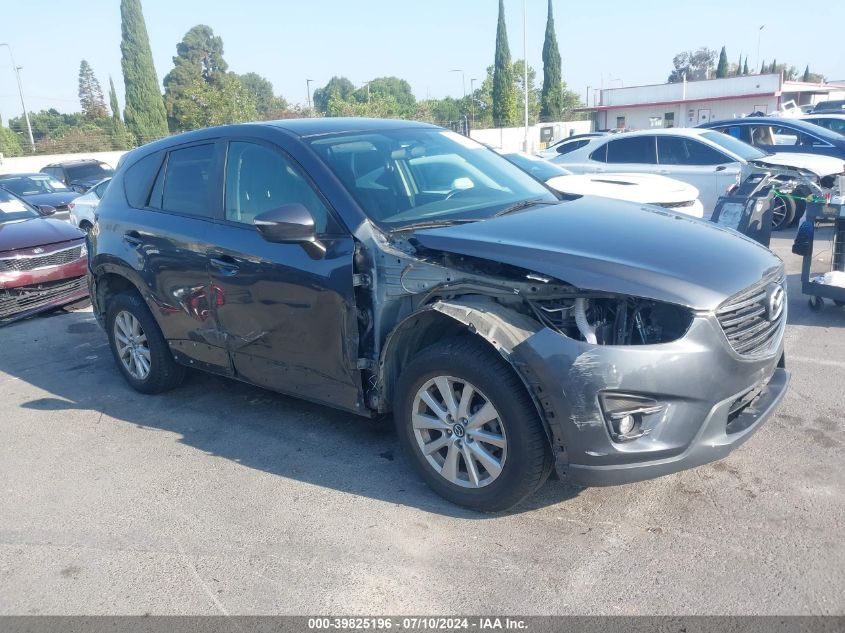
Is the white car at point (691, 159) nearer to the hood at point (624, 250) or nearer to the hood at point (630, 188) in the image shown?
the hood at point (630, 188)

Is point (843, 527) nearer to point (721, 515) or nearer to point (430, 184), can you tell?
point (721, 515)

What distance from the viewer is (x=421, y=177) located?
430 centimetres

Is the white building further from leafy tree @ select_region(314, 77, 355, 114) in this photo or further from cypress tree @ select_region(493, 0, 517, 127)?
leafy tree @ select_region(314, 77, 355, 114)

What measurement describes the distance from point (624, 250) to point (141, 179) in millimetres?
3636

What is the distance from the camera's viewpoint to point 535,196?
4.47 m

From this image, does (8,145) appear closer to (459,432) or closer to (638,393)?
(459,432)

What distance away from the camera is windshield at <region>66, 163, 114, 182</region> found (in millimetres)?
21875

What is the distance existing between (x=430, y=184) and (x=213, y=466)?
2.08 metres

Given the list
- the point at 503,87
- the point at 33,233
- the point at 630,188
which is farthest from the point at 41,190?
the point at 503,87

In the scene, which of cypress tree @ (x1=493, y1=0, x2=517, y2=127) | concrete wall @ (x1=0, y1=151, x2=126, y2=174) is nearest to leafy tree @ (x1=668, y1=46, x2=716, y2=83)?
cypress tree @ (x1=493, y1=0, x2=517, y2=127)

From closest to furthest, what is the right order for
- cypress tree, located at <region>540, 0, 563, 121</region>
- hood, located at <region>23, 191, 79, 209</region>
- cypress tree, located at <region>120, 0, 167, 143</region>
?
hood, located at <region>23, 191, 79, 209</region>
cypress tree, located at <region>120, 0, 167, 143</region>
cypress tree, located at <region>540, 0, 563, 121</region>

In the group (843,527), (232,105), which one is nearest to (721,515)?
(843,527)

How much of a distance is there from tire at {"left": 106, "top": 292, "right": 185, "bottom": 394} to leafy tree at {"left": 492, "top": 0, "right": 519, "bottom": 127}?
164 feet

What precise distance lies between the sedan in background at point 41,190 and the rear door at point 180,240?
11848 millimetres
